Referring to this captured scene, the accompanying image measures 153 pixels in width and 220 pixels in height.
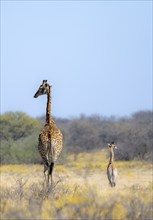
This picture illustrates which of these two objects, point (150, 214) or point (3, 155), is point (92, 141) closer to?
point (3, 155)

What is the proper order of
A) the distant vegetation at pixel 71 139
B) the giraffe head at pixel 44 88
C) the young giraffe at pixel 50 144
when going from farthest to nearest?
the distant vegetation at pixel 71 139, the giraffe head at pixel 44 88, the young giraffe at pixel 50 144

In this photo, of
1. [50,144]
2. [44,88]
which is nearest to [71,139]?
[44,88]

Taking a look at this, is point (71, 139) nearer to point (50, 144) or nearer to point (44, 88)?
point (44, 88)

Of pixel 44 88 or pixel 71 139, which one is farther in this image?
pixel 71 139

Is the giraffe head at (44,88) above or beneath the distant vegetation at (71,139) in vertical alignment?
beneath

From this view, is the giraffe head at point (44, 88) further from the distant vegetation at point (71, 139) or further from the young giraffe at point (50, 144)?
the distant vegetation at point (71, 139)

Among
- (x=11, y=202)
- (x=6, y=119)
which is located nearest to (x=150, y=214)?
(x=11, y=202)

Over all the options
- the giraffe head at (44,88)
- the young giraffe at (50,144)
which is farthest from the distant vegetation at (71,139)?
the young giraffe at (50,144)

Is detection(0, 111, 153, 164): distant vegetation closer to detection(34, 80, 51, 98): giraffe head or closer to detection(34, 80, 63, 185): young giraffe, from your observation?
detection(34, 80, 51, 98): giraffe head

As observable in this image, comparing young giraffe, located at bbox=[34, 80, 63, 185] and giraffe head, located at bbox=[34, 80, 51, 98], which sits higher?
giraffe head, located at bbox=[34, 80, 51, 98]

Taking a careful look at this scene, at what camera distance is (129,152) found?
39.6 metres

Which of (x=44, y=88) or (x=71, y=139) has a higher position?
(x=71, y=139)

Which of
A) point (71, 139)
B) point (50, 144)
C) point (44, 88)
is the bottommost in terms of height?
point (50, 144)

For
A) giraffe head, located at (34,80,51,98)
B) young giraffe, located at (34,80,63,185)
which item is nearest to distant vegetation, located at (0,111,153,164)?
giraffe head, located at (34,80,51,98)
